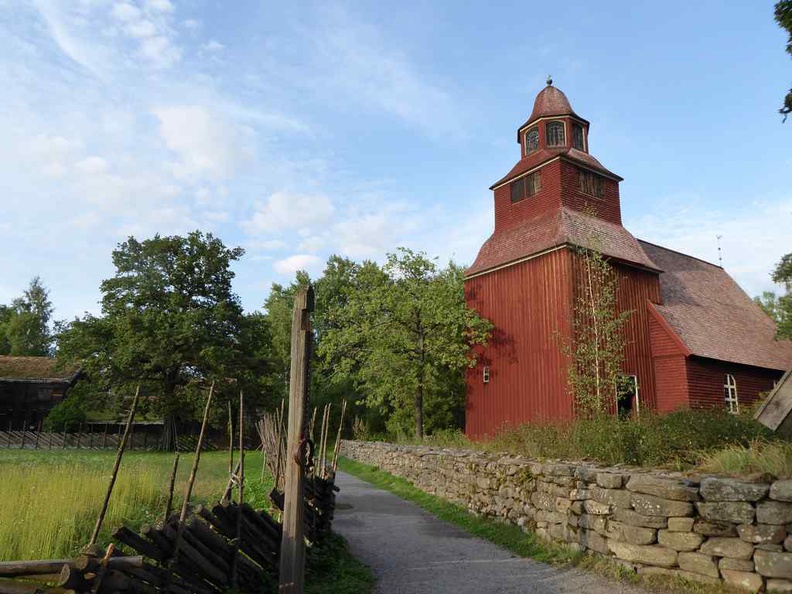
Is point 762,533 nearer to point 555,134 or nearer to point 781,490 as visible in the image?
point 781,490

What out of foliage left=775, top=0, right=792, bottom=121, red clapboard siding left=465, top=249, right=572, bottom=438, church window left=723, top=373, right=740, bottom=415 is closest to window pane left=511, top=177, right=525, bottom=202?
red clapboard siding left=465, top=249, right=572, bottom=438

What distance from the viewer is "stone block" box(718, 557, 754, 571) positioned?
19.1 ft

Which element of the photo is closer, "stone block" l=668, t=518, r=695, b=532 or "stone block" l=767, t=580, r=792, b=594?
"stone block" l=767, t=580, r=792, b=594

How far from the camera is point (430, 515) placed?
11.5m

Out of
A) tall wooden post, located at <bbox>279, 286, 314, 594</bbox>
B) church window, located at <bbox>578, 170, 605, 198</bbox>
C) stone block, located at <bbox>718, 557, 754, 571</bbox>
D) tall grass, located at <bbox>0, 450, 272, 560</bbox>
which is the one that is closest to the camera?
tall wooden post, located at <bbox>279, 286, 314, 594</bbox>

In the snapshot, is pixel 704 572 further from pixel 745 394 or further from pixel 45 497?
pixel 745 394

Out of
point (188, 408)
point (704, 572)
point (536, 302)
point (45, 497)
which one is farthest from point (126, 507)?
point (188, 408)

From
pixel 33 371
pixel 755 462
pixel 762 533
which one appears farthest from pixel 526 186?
pixel 33 371

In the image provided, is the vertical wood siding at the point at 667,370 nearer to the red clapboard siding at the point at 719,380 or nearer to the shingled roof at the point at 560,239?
the red clapboard siding at the point at 719,380

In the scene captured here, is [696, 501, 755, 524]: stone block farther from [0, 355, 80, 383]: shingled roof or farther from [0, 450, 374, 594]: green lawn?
[0, 355, 80, 383]: shingled roof

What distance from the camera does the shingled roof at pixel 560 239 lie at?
19703 millimetres

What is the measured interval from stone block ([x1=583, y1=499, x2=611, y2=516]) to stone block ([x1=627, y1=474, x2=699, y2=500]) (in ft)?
1.57

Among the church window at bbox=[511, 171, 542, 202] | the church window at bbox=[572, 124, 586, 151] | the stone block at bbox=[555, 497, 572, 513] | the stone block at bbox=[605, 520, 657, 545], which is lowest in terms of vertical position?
the stone block at bbox=[605, 520, 657, 545]

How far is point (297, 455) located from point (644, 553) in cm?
469
